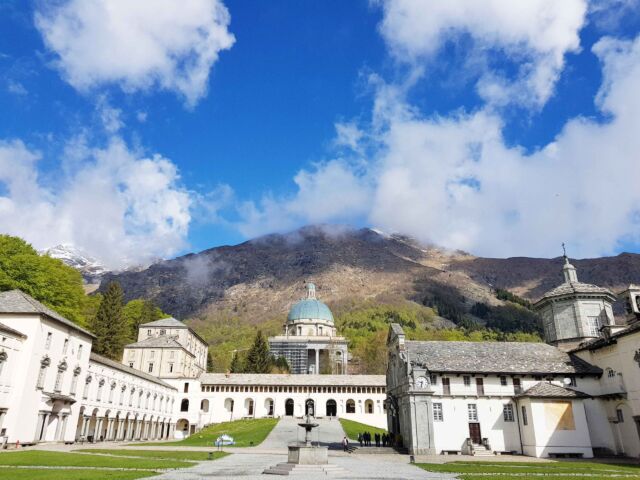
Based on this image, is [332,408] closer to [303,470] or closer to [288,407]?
[288,407]

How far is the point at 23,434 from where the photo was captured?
35.9 metres

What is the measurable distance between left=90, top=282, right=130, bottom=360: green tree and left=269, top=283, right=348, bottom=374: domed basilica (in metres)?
41.0

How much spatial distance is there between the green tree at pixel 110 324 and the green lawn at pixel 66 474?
57910 millimetres

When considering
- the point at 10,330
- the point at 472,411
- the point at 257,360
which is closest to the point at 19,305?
the point at 10,330

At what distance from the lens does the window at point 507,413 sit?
40469 millimetres

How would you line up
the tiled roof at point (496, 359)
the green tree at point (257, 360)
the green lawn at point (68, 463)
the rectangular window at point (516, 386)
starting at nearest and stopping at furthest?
the green lawn at point (68, 463)
the rectangular window at point (516, 386)
the tiled roof at point (496, 359)
the green tree at point (257, 360)

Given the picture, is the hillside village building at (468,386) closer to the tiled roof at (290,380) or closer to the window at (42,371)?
the window at (42,371)

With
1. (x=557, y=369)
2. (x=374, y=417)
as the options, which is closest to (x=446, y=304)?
(x=374, y=417)

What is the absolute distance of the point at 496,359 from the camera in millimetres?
43594

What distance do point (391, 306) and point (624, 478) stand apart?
163m

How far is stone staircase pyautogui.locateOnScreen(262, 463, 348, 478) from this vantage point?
71.2 feet

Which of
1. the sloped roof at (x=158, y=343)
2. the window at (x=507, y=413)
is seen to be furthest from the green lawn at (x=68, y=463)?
the sloped roof at (x=158, y=343)

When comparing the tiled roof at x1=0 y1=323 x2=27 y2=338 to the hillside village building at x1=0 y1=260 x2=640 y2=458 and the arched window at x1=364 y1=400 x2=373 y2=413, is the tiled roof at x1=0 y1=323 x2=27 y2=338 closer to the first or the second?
the hillside village building at x1=0 y1=260 x2=640 y2=458

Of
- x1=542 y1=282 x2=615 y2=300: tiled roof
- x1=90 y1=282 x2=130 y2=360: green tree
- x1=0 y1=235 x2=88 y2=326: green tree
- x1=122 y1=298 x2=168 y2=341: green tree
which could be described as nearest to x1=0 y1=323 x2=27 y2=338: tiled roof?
x1=0 y1=235 x2=88 y2=326: green tree
